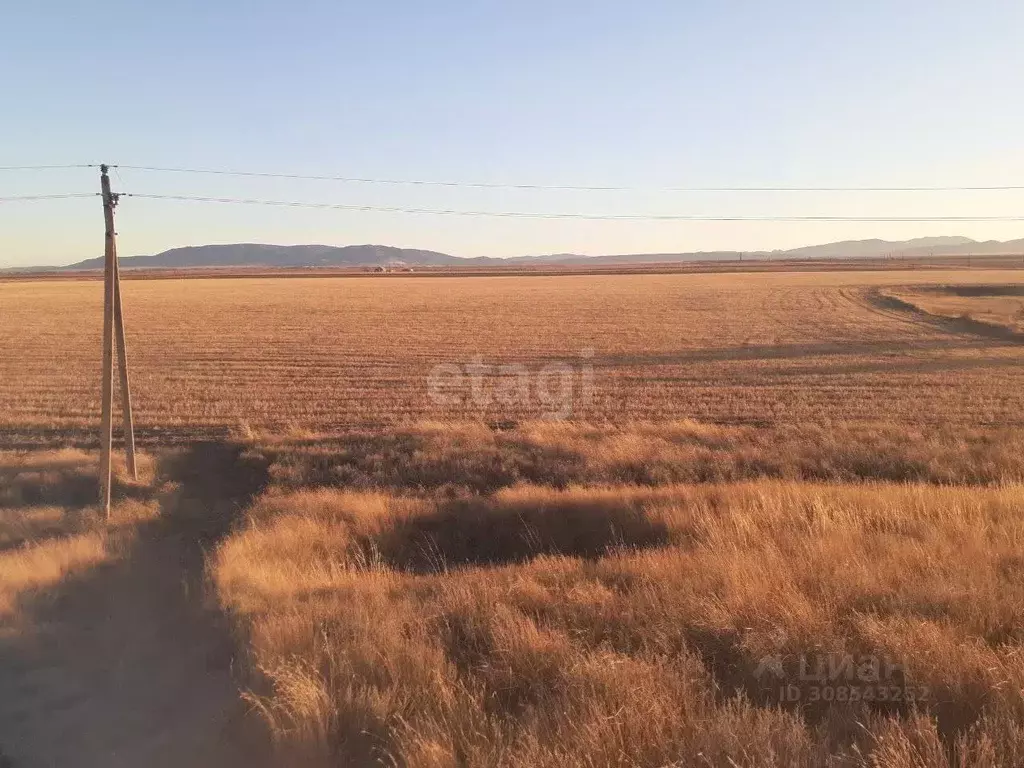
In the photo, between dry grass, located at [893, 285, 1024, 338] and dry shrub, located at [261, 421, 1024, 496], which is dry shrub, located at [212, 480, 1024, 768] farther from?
dry grass, located at [893, 285, 1024, 338]

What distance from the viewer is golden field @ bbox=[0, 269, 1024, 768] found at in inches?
142

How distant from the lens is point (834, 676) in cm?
394

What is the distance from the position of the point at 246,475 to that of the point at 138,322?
33.9 meters

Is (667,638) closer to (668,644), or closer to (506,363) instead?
(668,644)

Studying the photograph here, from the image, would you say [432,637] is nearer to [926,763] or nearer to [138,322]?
[926,763]

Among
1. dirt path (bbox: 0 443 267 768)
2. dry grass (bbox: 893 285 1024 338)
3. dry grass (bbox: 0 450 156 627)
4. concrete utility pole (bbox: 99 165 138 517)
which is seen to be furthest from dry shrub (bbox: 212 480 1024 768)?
dry grass (bbox: 893 285 1024 338)

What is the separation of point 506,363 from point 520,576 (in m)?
20.0

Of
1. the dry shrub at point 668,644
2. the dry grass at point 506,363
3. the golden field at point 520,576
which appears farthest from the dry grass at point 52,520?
the dry grass at point 506,363

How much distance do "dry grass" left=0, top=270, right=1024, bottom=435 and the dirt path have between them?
338 inches

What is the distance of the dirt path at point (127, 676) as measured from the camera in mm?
4512

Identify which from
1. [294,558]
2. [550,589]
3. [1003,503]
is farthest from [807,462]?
[294,558]

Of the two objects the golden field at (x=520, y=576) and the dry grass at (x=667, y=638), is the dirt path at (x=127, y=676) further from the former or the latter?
the dry grass at (x=667, y=638)

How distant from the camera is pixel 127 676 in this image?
5.68 m

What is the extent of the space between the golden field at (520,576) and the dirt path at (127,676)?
0.03m
